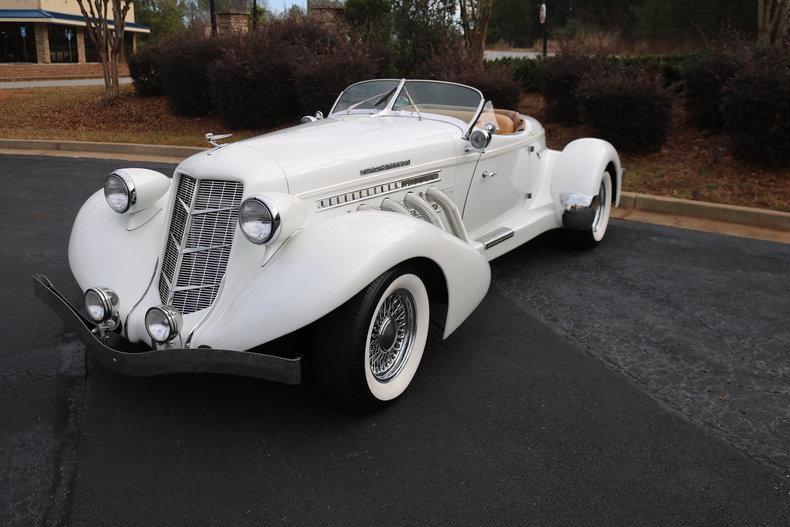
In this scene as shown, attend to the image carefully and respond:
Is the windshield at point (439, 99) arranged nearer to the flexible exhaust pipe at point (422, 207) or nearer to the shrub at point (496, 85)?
the flexible exhaust pipe at point (422, 207)

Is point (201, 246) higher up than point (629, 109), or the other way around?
point (629, 109)

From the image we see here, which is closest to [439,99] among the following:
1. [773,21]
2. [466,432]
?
[466,432]

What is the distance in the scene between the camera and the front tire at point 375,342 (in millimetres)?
2908

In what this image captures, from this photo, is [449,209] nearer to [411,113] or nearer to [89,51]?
[411,113]

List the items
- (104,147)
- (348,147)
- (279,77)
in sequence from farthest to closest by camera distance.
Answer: (279,77)
(104,147)
(348,147)

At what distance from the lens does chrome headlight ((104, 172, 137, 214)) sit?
12.0 feet

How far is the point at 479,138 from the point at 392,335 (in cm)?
174

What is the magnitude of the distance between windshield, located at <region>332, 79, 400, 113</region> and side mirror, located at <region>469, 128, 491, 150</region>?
0.86 m

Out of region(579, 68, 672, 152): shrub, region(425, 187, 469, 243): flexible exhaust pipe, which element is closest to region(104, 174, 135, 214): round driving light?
region(425, 187, 469, 243): flexible exhaust pipe

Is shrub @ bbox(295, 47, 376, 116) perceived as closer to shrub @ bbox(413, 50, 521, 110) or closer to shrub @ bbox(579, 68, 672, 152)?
shrub @ bbox(413, 50, 521, 110)

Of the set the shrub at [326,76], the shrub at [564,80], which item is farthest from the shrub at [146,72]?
the shrub at [564,80]

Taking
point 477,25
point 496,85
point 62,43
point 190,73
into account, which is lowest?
point 496,85

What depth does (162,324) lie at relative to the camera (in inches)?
114

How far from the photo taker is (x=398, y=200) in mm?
3986
